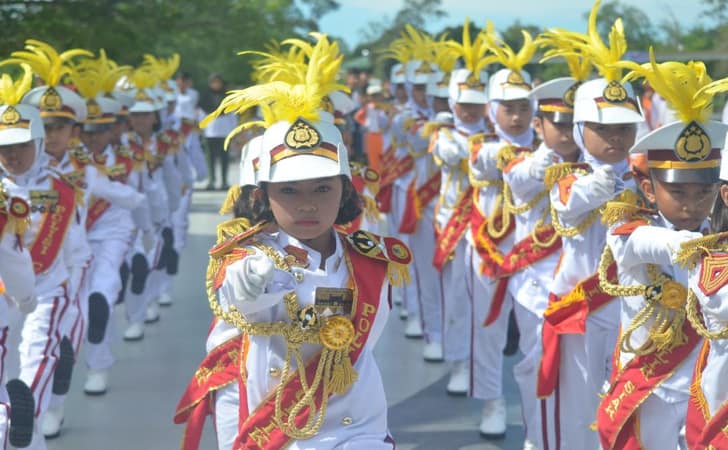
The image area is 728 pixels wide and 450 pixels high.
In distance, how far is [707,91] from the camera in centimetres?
448

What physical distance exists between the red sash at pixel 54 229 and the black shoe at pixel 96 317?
1.08m

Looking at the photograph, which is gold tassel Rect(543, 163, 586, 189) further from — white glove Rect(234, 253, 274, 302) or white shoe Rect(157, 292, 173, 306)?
white shoe Rect(157, 292, 173, 306)

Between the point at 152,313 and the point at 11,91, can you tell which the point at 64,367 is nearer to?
the point at 11,91

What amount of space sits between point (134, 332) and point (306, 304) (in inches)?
258

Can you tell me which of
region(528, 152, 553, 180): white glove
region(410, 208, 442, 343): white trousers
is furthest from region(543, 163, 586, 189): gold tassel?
region(410, 208, 442, 343): white trousers

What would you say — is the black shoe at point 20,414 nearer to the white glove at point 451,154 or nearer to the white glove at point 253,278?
the white glove at point 253,278

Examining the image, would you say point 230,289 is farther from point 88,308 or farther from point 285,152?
point 88,308

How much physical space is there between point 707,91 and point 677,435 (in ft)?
4.04

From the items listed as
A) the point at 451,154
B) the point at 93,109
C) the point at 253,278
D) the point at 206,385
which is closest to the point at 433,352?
the point at 451,154

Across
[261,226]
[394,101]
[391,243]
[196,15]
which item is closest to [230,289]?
[261,226]

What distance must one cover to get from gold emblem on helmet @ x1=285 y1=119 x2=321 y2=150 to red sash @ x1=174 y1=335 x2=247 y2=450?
1149 mm

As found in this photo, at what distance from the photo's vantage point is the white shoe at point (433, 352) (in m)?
9.34

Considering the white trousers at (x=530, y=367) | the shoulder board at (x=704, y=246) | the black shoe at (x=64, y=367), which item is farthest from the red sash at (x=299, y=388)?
the black shoe at (x=64, y=367)

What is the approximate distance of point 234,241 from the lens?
13.1ft
